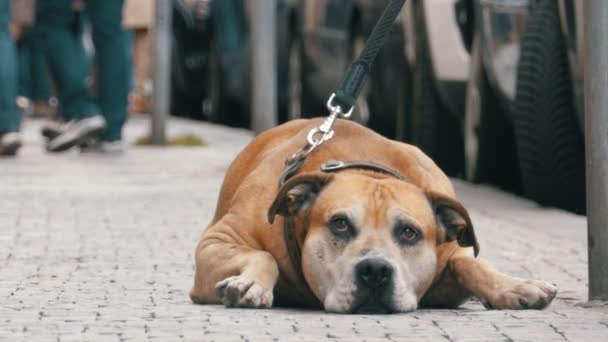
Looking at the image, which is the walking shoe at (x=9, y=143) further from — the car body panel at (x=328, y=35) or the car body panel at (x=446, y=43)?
the car body panel at (x=446, y=43)

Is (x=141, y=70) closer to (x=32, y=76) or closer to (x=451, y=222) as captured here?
(x=32, y=76)

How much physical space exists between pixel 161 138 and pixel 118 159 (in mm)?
1873

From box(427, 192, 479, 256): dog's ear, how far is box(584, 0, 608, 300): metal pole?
353mm

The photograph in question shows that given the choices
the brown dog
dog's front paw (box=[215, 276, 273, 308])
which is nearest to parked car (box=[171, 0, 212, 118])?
the brown dog

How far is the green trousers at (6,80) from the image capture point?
461 inches

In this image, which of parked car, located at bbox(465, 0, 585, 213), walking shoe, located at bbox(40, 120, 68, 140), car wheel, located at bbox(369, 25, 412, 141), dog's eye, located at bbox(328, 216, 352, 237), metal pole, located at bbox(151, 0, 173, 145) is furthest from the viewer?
metal pole, located at bbox(151, 0, 173, 145)

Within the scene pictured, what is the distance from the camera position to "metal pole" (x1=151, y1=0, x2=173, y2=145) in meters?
14.0

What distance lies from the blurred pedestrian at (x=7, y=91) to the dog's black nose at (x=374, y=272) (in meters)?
7.02

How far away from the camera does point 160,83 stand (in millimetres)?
14352

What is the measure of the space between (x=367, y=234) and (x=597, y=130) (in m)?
0.77

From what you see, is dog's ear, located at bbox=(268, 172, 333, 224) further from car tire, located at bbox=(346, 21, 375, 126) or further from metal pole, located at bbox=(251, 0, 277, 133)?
car tire, located at bbox=(346, 21, 375, 126)

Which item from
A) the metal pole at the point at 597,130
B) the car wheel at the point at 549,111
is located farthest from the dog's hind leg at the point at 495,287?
the car wheel at the point at 549,111

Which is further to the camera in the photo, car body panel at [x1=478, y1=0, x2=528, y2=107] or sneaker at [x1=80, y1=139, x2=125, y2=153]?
sneaker at [x1=80, y1=139, x2=125, y2=153]

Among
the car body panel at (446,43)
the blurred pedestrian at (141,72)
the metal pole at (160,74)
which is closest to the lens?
the car body panel at (446,43)
